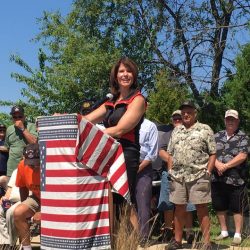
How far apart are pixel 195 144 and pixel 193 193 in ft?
1.82

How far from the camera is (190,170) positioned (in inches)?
239

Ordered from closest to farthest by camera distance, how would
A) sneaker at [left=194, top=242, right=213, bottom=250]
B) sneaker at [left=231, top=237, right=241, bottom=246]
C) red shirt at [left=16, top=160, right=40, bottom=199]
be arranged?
1. sneaker at [left=194, top=242, right=213, bottom=250]
2. red shirt at [left=16, top=160, right=40, bottom=199]
3. sneaker at [left=231, top=237, right=241, bottom=246]

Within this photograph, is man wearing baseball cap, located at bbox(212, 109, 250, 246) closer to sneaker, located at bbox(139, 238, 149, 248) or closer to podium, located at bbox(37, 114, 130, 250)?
sneaker, located at bbox(139, 238, 149, 248)

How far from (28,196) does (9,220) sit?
0.33m

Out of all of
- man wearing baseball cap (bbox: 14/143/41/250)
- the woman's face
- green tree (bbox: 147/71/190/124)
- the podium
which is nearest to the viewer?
the podium

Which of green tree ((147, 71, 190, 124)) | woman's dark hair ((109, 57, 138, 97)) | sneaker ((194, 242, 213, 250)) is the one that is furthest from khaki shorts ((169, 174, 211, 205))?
green tree ((147, 71, 190, 124))

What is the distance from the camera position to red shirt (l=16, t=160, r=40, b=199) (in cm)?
573

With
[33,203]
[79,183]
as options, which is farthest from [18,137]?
[79,183]

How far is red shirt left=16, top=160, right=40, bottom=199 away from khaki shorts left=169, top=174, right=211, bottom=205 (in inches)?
61.5

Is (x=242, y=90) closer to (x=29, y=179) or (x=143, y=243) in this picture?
(x=29, y=179)

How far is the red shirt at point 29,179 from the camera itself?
5.73 meters

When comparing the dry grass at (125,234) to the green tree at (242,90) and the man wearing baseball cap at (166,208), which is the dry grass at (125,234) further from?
the green tree at (242,90)

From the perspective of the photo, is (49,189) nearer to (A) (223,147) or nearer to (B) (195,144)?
(B) (195,144)

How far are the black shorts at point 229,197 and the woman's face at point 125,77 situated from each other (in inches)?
136
